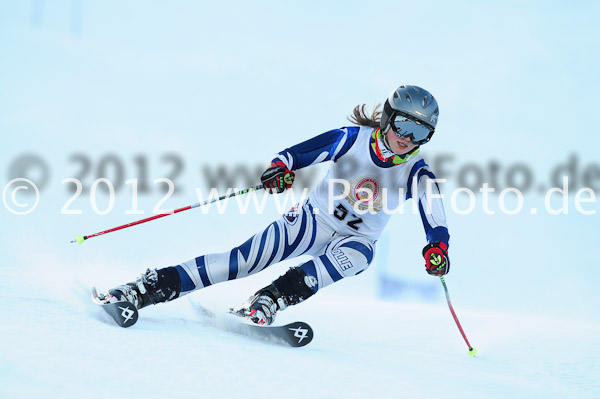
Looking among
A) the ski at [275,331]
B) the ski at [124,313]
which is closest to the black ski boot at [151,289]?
the ski at [124,313]

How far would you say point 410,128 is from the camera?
344 centimetres

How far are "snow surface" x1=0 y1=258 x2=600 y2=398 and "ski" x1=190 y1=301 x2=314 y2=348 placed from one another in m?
0.07

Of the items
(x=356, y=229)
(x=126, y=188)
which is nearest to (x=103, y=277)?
(x=356, y=229)

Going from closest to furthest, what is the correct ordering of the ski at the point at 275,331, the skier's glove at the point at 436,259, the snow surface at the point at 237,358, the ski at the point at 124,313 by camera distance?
the snow surface at the point at 237,358, the ski at the point at 124,313, the ski at the point at 275,331, the skier's glove at the point at 436,259

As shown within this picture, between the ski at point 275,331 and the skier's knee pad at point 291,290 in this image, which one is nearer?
the ski at point 275,331

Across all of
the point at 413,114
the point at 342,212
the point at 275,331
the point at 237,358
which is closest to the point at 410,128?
the point at 413,114

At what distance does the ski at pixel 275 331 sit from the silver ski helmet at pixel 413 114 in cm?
122

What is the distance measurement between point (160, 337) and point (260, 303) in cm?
71

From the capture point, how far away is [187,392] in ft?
7.15

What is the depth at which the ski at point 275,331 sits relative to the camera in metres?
3.10

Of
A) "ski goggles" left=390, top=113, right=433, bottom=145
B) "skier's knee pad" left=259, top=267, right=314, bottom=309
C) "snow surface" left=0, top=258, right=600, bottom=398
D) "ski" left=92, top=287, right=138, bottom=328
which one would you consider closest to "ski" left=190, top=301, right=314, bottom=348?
"snow surface" left=0, top=258, right=600, bottom=398

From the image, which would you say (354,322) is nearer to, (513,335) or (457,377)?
(513,335)

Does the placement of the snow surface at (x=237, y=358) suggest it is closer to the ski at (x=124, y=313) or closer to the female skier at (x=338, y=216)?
the ski at (x=124, y=313)

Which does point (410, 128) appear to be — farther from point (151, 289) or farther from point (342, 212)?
point (151, 289)
